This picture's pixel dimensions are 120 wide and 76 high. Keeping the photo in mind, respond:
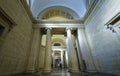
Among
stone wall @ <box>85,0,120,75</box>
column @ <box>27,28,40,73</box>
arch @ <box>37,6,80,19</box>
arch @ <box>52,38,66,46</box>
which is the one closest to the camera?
stone wall @ <box>85,0,120,75</box>

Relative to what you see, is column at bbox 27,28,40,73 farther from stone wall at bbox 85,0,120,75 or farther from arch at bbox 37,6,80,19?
stone wall at bbox 85,0,120,75

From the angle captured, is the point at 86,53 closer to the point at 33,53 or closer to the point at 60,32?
the point at 60,32

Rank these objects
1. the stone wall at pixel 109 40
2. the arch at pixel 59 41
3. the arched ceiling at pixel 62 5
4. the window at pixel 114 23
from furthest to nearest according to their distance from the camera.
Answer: the arch at pixel 59 41 → the arched ceiling at pixel 62 5 → the stone wall at pixel 109 40 → the window at pixel 114 23

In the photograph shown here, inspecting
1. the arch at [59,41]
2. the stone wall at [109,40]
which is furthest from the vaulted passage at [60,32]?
the arch at [59,41]

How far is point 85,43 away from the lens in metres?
7.81

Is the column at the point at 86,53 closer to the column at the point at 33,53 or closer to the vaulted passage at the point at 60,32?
the vaulted passage at the point at 60,32

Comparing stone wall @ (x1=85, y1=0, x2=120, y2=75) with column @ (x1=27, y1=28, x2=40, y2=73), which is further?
column @ (x1=27, y1=28, x2=40, y2=73)

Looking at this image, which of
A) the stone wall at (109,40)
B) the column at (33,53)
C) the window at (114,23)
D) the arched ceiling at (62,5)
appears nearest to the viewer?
the window at (114,23)

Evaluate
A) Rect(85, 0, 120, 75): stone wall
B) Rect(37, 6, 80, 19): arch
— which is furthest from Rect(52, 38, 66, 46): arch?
Rect(85, 0, 120, 75): stone wall

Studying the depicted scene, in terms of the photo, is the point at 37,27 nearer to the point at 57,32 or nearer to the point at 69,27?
the point at 57,32

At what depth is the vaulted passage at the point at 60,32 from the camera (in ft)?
13.5

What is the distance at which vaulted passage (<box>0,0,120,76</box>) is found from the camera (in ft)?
13.5

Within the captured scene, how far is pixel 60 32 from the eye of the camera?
10.5 m

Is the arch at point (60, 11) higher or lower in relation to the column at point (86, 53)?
higher
